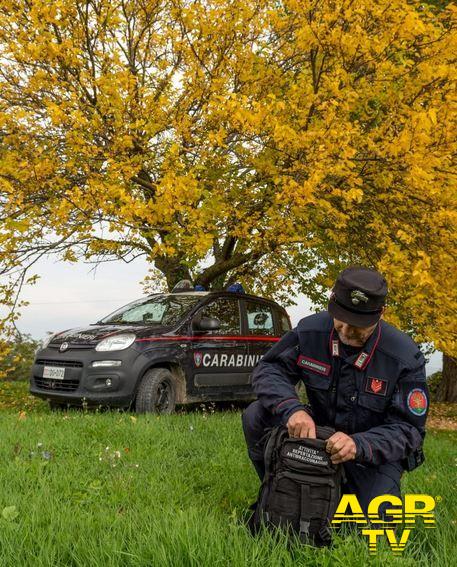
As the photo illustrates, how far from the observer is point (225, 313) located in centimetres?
866

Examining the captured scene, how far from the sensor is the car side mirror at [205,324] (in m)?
7.70

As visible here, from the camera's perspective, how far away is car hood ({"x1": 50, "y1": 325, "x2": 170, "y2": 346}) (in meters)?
7.32

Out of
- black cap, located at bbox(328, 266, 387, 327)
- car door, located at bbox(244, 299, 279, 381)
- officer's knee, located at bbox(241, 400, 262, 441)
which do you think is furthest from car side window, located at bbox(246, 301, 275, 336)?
black cap, located at bbox(328, 266, 387, 327)

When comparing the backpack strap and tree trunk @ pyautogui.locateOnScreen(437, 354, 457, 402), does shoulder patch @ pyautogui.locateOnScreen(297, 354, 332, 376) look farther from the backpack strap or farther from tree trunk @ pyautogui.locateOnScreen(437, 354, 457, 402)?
tree trunk @ pyautogui.locateOnScreen(437, 354, 457, 402)

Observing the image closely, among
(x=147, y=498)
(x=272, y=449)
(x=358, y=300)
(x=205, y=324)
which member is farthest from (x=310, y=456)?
(x=205, y=324)

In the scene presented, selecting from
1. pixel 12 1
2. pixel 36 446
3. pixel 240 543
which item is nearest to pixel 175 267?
pixel 12 1

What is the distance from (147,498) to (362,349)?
164 cm

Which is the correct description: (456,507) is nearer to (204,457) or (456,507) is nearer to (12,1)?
(204,457)

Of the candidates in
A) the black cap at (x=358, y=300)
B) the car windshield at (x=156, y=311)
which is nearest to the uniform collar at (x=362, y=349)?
the black cap at (x=358, y=300)

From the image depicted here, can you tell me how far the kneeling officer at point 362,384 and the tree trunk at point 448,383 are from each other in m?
15.0

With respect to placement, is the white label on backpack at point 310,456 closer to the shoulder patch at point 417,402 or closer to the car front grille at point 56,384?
the shoulder patch at point 417,402

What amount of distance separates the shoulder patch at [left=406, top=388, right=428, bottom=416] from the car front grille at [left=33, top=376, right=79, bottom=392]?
4.99 meters

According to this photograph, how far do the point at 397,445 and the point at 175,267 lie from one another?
875 centimetres

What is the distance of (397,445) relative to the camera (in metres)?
2.96
